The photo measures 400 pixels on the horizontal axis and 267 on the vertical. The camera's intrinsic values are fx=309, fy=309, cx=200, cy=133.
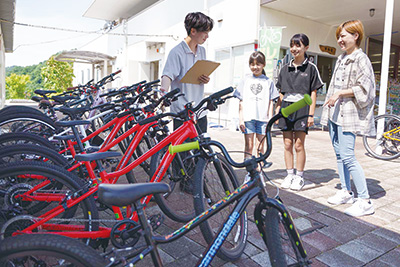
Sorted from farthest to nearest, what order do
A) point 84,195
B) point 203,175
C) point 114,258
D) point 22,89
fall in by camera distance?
point 22,89
point 203,175
point 84,195
point 114,258

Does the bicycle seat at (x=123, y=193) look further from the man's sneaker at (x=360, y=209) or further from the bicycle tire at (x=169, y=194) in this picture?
the man's sneaker at (x=360, y=209)

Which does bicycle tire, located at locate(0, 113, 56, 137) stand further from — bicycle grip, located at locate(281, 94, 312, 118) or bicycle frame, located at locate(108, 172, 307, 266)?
bicycle grip, located at locate(281, 94, 312, 118)

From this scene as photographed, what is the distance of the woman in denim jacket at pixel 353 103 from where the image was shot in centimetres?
299

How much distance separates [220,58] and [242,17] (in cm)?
180

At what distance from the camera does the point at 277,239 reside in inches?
59.7

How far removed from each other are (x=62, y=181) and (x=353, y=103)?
8.96 feet

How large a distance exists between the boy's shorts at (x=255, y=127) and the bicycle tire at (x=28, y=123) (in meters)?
2.27

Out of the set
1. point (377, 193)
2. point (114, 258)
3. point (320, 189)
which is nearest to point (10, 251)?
point (114, 258)

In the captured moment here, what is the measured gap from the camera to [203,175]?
2.15m

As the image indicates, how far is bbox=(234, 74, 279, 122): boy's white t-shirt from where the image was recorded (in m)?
3.84

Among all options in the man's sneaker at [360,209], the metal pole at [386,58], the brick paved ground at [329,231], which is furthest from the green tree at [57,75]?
the man's sneaker at [360,209]

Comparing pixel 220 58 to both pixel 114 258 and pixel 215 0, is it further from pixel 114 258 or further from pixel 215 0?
pixel 114 258

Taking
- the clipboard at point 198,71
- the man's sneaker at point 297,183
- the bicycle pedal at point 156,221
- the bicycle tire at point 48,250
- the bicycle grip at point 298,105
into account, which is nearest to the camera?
the bicycle tire at point 48,250

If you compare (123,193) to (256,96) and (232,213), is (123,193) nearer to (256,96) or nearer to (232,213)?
(232,213)
